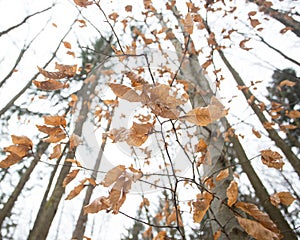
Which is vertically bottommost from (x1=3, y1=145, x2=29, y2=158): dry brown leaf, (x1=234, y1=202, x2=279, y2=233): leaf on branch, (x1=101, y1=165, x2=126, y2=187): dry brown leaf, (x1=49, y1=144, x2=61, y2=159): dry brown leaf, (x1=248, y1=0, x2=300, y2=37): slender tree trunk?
(x1=234, y1=202, x2=279, y2=233): leaf on branch

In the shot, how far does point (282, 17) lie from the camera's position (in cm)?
256

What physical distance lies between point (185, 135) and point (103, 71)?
740 millimetres

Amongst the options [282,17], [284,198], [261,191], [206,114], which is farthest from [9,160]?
[282,17]

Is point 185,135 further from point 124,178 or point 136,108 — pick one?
point 124,178

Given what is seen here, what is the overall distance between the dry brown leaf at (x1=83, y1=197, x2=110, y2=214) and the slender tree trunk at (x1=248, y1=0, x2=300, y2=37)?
274 centimetres

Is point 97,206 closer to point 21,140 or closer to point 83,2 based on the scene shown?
point 21,140

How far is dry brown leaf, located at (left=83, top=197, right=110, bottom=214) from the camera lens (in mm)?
657

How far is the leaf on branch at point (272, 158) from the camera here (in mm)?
758

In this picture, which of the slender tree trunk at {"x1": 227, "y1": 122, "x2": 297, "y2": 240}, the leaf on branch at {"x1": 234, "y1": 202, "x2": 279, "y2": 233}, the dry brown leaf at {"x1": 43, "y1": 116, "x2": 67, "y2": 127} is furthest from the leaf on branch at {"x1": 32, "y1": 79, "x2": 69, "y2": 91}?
the slender tree trunk at {"x1": 227, "y1": 122, "x2": 297, "y2": 240}

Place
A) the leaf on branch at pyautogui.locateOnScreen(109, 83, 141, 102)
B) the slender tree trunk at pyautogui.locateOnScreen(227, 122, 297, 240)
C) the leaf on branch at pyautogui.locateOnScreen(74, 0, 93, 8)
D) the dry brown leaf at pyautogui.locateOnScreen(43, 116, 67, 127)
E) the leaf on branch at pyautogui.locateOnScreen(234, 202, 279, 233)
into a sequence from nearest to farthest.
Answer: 1. the leaf on branch at pyautogui.locateOnScreen(109, 83, 141, 102)
2. the leaf on branch at pyautogui.locateOnScreen(234, 202, 279, 233)
3. the dry brown leaf at pyautogui.locateOnScreen(43, 116, 67, 127)
4. the leaf on branch at pyautogui.locateOnScreen(74, 0, 93, 8)
5. the slender tree trunk at pyautogui.locateOnScreen(227, 122, 297, 240)

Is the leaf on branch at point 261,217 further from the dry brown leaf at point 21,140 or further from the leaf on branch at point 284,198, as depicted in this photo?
the dry brown leaf at point 21,140

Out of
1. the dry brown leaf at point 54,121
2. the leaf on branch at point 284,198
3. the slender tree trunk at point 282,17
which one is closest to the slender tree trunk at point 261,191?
the leaf on branch at point 284,198

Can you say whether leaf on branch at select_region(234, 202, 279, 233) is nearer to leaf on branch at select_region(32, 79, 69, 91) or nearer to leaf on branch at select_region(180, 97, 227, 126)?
leaf on branch at select_region(180, 97, 227, 126)

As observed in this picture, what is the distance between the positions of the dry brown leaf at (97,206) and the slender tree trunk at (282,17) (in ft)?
8.99
